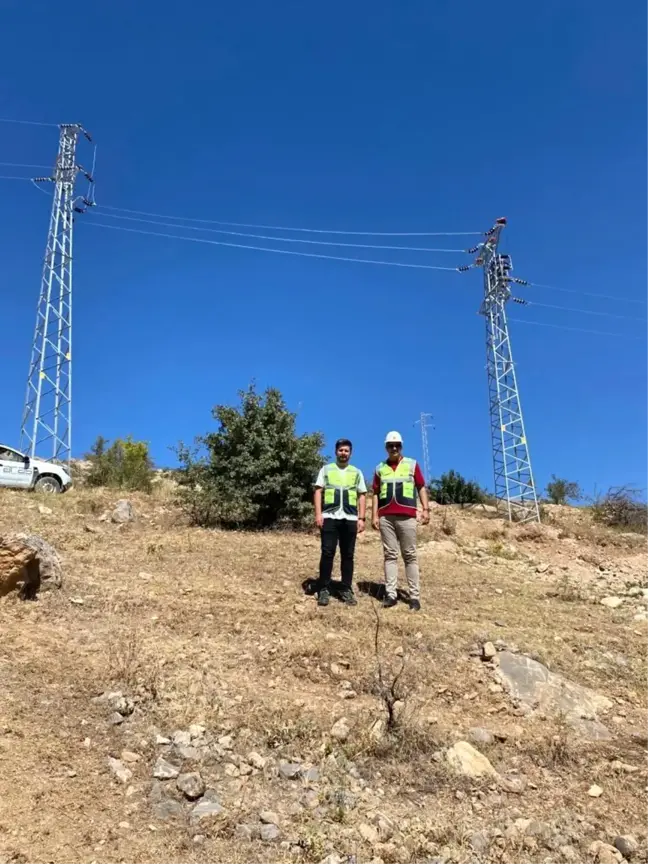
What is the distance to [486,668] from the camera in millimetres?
5293

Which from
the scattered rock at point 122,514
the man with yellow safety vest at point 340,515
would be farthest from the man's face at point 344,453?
the scattered rock at point 122,514

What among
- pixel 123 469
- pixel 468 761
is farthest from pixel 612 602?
pixel 123 469

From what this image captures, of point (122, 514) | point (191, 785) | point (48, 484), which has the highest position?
point (48, 484)

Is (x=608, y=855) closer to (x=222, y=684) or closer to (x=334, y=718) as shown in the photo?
(x=334, y=718)

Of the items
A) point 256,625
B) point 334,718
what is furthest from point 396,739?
point 256,625

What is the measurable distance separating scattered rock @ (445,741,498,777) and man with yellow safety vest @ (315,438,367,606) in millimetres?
A: 2816

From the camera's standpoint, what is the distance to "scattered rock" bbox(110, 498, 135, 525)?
1059 centimetres

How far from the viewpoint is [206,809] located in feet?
10.7

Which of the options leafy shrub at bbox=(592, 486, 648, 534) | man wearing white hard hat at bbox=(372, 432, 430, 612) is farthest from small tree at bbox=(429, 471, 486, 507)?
man wearing white hard hat at bbox=(372, 432, 430, 612)

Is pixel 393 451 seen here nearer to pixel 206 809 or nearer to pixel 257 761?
pixel 257 761

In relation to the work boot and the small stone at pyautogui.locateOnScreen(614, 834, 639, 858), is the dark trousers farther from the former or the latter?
the small stone at pyautogui.locateOnScreen(614, 834, 639, 858)

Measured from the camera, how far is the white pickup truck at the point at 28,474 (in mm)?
15555

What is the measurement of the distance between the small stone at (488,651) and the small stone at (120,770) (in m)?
3.07

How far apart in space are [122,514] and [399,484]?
18.5 feet
